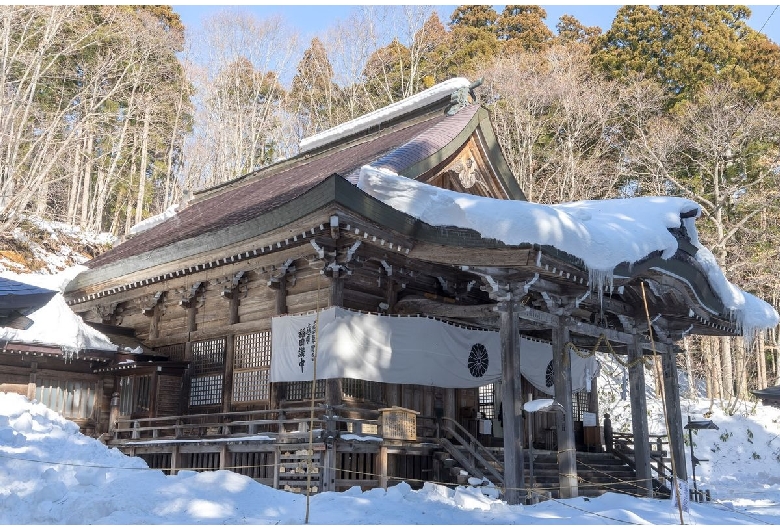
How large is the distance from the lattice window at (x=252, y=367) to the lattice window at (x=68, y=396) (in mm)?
4634

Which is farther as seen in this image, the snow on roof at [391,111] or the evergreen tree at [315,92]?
the evergreen tree at [315,92]

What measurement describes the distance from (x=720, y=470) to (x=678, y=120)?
17849 mm

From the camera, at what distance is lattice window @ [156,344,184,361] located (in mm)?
16562

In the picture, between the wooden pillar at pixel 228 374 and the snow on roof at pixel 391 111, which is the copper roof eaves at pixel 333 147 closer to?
the snow on roof at pixel 391 111

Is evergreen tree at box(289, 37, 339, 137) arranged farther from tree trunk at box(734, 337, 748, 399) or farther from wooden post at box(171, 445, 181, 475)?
wooden post at box(171, 445, 181, 475)

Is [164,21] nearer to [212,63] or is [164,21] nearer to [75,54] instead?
[212,63]

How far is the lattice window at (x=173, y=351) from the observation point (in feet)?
54.3

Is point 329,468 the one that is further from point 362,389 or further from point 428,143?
point 428,143

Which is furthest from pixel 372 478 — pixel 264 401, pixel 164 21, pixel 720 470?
pixel 164 21

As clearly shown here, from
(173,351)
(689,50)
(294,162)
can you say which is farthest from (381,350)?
(689,50)

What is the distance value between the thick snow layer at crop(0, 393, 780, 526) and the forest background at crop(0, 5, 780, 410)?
1610cm

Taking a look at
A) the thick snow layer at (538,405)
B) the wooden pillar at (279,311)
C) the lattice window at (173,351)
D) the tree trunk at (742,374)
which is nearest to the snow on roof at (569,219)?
the thick snow layer at (538,405)

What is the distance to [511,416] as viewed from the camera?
38.0 ft

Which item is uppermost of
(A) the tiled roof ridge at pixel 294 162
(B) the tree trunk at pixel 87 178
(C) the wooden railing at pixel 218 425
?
(B) the tree trunk at pixel 87 178
